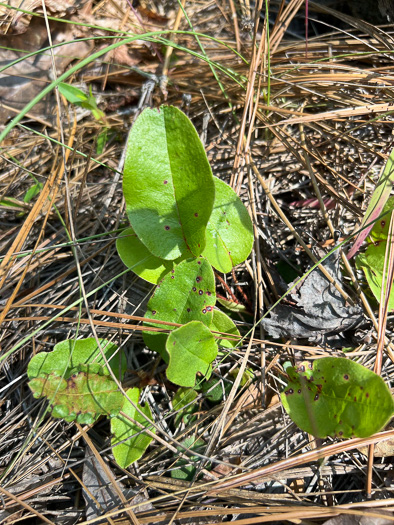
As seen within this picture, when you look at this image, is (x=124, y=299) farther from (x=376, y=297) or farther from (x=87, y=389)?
(x=376, y=297)

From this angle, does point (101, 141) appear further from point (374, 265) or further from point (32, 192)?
point (374, 265)

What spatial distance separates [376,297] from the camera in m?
1.08

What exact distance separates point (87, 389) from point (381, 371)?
770 mm

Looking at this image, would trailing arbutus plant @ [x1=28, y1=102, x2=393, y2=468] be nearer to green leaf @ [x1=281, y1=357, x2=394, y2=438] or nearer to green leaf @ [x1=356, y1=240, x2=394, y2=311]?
green leaf @ [x1=281, y1=357, x2=394, y2=438]

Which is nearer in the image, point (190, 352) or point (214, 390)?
point (190, 352)

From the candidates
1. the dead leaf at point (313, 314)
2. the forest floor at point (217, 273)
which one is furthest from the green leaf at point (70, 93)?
the dead leaf at point (313, 314)

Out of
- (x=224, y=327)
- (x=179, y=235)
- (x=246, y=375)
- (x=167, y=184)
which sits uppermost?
(x=167, y=184)

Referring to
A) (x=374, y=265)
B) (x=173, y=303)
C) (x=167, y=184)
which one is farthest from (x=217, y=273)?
(x=374, y=265)

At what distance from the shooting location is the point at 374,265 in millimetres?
1120

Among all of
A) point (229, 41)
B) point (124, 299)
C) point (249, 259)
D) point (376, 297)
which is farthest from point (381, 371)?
point (229, 41)

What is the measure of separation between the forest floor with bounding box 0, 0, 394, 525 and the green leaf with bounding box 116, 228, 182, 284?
0.16 ft

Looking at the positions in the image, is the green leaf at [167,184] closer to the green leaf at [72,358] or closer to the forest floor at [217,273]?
the forest floor at [217,273]

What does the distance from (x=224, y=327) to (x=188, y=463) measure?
0.35 metres

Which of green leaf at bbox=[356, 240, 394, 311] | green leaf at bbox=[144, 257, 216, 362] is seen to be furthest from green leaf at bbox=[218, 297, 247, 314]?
green leaf at bbox=[356, 240, 394, 311]
